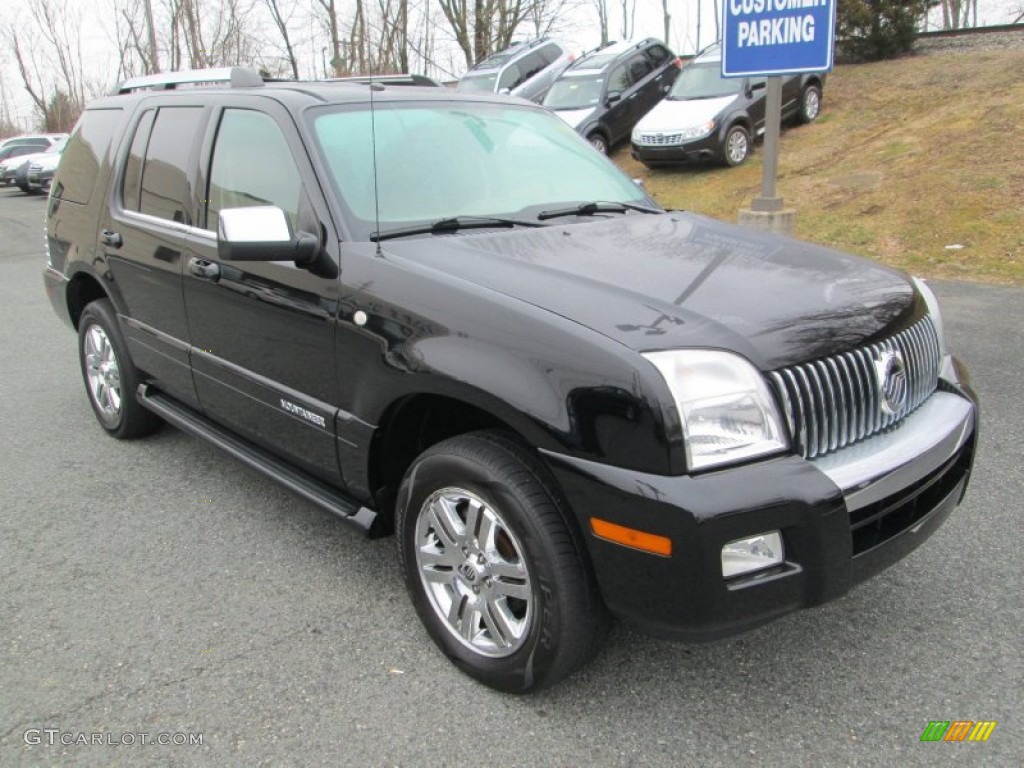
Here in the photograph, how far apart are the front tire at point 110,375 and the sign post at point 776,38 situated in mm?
6551

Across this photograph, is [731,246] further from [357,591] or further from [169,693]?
[169,693]

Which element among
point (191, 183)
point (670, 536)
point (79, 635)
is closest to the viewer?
point (670, 536)

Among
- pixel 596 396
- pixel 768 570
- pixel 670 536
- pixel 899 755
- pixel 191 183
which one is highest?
pixel 191 183

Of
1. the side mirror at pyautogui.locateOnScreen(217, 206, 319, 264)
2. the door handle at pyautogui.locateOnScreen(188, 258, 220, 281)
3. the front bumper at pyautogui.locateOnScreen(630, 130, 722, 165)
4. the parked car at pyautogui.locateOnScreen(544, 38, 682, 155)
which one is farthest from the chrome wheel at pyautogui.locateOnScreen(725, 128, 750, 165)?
the side mirror at pyautogui.locateOnScreen(217, 206, 319, 264)

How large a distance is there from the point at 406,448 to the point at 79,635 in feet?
4.20

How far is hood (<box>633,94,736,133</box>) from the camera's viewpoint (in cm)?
1381

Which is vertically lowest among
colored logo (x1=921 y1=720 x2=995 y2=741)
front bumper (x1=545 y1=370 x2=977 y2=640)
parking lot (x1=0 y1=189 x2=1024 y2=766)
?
colored logo (x1=921 y1=720 x2=995 y2=741)

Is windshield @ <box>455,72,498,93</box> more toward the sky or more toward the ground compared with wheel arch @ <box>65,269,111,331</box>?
more toward the sky

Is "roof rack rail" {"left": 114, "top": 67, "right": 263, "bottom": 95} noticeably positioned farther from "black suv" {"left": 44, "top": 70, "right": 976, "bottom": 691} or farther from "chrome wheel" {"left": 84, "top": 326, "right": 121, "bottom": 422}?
"chrome wheel" {"left": 84, "top": 326, "right": 121, "bottom": 422}

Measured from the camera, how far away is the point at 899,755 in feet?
7.52

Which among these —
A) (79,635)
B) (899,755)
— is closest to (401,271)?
(79,635)

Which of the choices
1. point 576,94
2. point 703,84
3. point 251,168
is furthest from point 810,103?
point 251,168

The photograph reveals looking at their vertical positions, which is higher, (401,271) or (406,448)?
(401,271)

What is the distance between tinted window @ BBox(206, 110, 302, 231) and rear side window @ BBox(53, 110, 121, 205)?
131 centimetres
